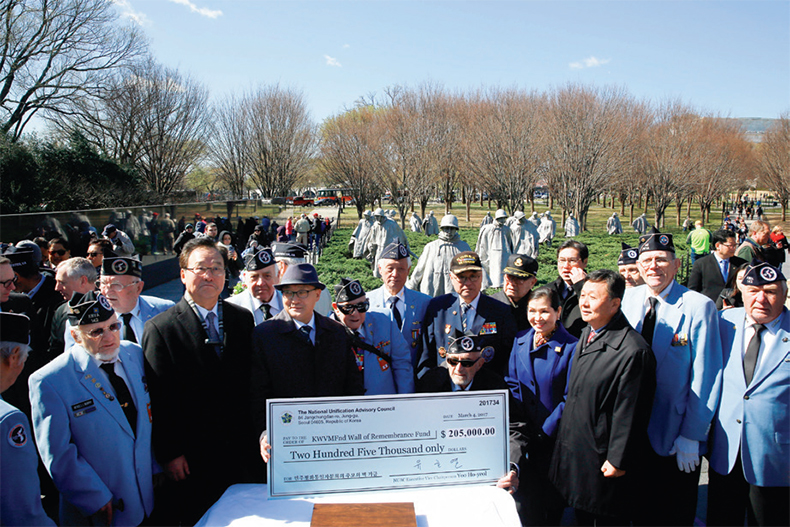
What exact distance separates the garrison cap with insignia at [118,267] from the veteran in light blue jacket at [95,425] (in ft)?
2.83

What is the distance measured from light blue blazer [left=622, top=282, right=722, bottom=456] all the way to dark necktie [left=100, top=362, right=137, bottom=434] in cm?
341

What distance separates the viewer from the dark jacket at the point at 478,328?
13.9 feet

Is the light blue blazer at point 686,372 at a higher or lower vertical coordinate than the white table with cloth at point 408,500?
higher

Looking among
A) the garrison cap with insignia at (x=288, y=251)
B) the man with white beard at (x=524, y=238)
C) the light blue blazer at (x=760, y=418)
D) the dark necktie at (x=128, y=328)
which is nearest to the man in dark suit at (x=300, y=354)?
the dark necktie at (x=128, y=328)

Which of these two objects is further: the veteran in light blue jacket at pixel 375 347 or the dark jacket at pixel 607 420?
the veteran in light blue jacket at pixel 375 347

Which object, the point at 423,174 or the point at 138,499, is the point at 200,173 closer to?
the point at 423,174

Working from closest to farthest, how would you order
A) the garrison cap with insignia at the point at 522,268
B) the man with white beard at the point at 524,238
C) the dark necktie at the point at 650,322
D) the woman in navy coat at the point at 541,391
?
the woman in navy coat at the point at 541,391 < the dark necktie at the point at 650,322 < the garrison cap with insignia at the point at 522,268 < the man with white beard at the point at 524,238

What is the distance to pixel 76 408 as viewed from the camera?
108 inches

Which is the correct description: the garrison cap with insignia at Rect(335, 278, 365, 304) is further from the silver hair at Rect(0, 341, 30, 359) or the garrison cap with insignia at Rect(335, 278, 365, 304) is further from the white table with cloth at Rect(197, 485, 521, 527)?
the silver hair at Rect(0, 341, 30, 359)

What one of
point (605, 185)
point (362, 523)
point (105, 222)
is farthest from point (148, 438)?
point (605, 185)

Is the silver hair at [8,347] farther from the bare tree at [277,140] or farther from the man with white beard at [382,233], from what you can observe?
the bare tree at [277,140]

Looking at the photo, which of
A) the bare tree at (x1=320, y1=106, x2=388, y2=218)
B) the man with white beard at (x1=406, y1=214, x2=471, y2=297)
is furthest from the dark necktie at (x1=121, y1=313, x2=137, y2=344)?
the bare tree at (x1=320, y1=106, x2=388, y2=218)

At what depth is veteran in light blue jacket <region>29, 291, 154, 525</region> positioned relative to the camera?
8.79 ft

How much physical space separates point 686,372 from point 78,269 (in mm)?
5061
